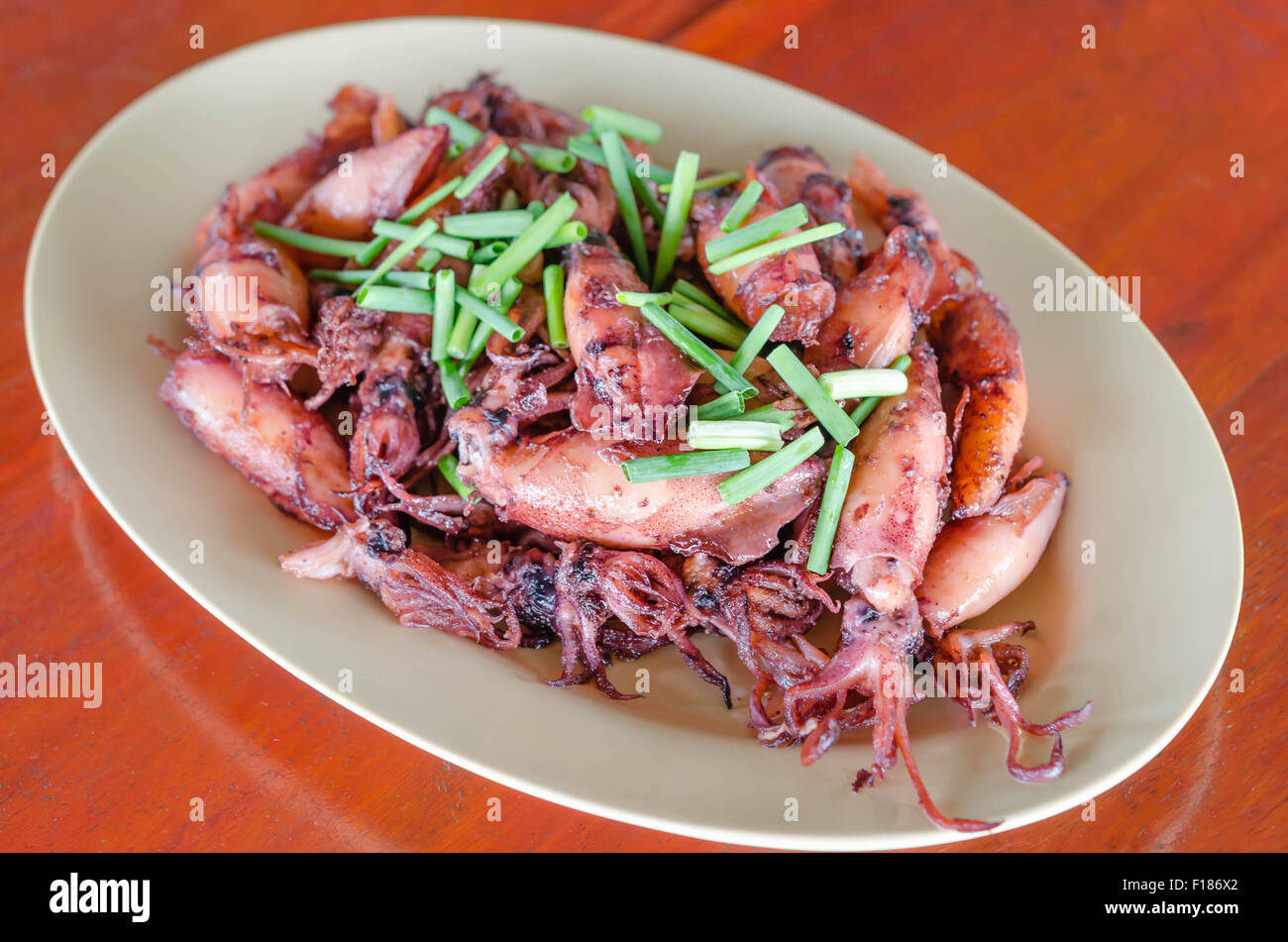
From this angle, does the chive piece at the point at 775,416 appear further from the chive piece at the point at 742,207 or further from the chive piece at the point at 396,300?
the chive piece at the point at 396,300

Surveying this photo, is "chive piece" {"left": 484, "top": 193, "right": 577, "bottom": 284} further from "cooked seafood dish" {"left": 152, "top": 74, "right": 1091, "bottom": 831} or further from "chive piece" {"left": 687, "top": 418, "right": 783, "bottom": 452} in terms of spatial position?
"chive piece" {"left": 687, "top": 418, "right": 783, "bottom": 452}

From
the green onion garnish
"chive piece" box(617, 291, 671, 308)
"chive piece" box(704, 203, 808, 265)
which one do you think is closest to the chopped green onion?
the green onion garnish

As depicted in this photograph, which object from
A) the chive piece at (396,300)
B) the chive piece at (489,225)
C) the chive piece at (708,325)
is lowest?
the chive piece at (708,325)

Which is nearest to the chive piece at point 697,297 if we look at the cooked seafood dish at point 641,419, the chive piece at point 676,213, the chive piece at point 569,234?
the cooked seafood dish at point 641,419

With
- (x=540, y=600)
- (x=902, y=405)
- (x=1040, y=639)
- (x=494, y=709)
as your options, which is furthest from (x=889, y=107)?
(x=494, y=709)

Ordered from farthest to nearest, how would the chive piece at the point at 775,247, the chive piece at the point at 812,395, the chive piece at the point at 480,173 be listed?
the chive piece at the point at 480,173
the chive piece at the point at 775,247
the chive piece at the point at 812,395

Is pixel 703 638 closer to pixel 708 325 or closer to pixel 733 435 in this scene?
pixel 733 435
